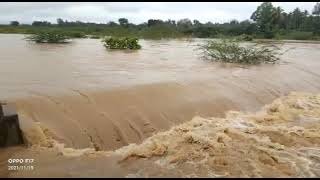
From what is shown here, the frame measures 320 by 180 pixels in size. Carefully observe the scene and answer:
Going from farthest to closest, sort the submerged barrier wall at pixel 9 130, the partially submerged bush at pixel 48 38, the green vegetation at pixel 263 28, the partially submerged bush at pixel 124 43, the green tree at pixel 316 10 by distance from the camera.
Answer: the green tree at pixel 316 10 < the green vegetation at pixel 263 28 < the partially submerged bush at pixel 48 38 < the partially submerged bush at pixel 124 43 < the submerged barrier wall at pixel 9 130

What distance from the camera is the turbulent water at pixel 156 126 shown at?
188 inches

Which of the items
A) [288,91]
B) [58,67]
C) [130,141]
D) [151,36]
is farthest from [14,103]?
[151,36]

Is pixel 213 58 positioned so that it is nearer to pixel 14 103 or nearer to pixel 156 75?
pixel 156 75

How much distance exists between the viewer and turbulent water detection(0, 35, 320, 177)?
477 cm

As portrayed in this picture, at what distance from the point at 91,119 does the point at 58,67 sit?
5.37 meters

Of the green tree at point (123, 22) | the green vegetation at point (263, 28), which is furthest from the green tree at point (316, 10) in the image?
the green tree at point (123, 22)

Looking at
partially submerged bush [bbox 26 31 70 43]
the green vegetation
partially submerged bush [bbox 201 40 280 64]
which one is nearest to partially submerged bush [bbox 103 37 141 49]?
partially submerged bush [bbox 26 31 70 43]

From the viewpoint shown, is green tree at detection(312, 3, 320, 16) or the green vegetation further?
green tree at detection(312, 3, 320, 16)

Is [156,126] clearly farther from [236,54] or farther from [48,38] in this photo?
[48,38]

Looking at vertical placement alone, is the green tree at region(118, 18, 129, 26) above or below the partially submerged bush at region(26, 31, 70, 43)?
above

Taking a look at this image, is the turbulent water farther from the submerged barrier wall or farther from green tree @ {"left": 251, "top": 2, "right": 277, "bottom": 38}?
green tree @ {"left": 251, "top": 2, "right": 277, "bottom": 38}

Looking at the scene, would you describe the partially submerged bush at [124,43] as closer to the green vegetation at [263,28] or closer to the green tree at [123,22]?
the green vegetation at [263,28]

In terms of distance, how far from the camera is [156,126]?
6223 mm

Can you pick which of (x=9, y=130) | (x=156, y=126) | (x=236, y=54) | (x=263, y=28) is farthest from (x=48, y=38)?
(x=263, y=28)
